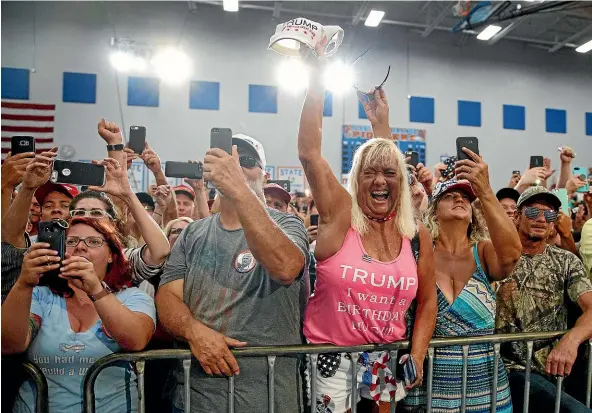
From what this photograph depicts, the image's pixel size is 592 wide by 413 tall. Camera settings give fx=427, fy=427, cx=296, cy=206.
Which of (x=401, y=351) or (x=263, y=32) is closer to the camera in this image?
(x=401, y=351)

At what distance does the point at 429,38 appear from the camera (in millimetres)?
10766

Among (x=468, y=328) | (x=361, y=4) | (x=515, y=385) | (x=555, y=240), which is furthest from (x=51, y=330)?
(x=361, y=4)

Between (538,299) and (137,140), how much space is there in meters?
2.53

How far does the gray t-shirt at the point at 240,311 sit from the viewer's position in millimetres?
1643

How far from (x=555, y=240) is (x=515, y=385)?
1.47 m

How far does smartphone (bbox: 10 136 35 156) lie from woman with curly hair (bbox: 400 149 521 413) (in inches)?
77.9

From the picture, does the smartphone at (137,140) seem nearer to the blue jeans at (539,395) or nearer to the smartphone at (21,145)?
the smartphone at (21,145)

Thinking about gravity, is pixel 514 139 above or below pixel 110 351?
above

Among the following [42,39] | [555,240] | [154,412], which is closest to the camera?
[154,412]

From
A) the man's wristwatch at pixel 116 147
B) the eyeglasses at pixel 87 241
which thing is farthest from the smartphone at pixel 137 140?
the eyeglasses at pixel 87 241

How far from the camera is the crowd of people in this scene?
1555mm

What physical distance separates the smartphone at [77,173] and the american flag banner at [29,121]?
26.4ft

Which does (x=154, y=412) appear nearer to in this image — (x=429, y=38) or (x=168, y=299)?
(x=168, y=299)

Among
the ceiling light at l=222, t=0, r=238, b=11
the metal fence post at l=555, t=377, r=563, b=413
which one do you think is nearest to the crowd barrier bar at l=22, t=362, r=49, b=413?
the metal fence post at l=555, t=377, r=563, b=413
